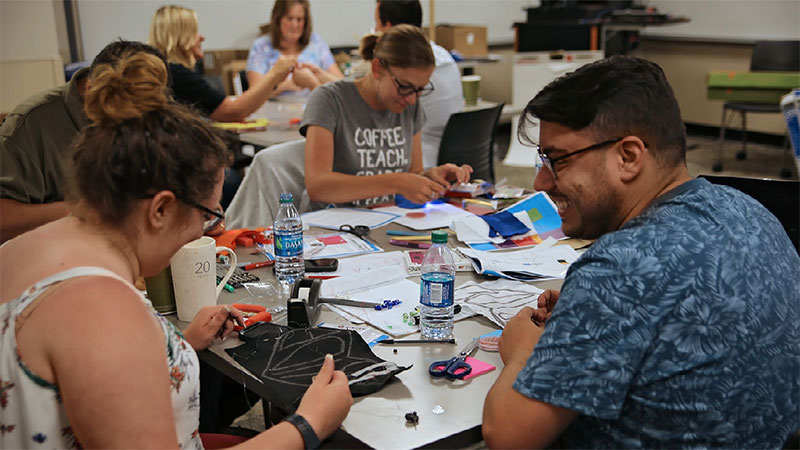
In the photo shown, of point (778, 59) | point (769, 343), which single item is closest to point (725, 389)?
point (769, 343)

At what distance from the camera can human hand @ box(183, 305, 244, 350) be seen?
1.43m

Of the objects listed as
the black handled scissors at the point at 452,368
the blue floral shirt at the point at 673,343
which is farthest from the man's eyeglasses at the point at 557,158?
the black handled scissors at the point at 452,368

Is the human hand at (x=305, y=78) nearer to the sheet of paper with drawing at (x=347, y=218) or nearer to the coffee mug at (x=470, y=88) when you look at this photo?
the coffee mug at (x=470, y=88)

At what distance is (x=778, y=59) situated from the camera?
6.47 metres

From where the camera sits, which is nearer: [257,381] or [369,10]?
[257,381]

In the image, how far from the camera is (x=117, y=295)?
0.98 m

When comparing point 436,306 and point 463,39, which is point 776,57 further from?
point 436,306

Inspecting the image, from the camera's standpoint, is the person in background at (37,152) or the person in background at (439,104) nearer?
the person in background at (37,152)

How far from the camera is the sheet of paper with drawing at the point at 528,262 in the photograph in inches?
72.5

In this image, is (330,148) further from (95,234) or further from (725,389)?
(725,389)

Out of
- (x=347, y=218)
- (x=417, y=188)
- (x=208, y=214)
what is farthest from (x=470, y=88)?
(x=208, y=214)

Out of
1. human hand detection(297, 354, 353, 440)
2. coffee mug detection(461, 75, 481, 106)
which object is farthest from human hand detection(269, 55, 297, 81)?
human hand detection(297, 354, 353, 440)

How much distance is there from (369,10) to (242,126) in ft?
12.0

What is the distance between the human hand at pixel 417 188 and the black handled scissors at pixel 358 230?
27 cm
